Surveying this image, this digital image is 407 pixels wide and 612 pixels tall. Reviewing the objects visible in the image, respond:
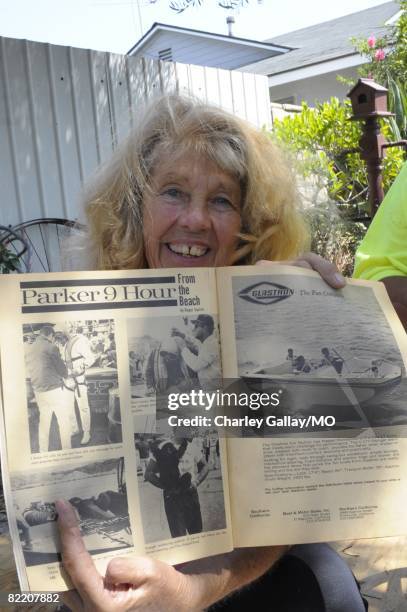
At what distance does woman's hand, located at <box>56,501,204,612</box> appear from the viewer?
2.68ft

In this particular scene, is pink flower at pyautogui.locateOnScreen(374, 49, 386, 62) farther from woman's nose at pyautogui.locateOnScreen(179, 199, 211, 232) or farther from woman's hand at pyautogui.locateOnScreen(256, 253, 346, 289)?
woman's hand at pyautogui.locateOnScreen(256, 253, 346, 289)

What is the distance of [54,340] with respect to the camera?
0.85 metres

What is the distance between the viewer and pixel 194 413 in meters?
0.90

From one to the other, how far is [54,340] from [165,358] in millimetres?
164

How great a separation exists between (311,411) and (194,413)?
178 millimetres

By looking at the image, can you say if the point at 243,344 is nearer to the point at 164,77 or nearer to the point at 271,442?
the point at 271,442

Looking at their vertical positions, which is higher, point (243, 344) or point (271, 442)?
point (243, 344)

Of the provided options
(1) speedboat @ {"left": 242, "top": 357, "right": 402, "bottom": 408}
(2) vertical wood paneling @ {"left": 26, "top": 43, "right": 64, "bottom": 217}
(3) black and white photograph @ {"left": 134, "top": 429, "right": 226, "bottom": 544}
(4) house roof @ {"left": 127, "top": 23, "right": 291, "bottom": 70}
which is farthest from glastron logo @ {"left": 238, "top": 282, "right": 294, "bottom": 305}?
(4) house roof @ {"left": 127, "top": 23, "right": 291, "bottom": 70}

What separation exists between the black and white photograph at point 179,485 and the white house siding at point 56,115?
3529mm

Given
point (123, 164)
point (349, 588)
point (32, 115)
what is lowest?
point (349, 588)

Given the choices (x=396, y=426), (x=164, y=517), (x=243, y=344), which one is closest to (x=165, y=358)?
(x=243, y=344)

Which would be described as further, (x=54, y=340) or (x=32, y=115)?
(x=32, y=115)

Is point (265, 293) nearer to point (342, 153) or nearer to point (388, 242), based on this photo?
point (388, 242)

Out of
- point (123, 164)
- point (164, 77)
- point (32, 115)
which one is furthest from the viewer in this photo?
point (164, 77)
